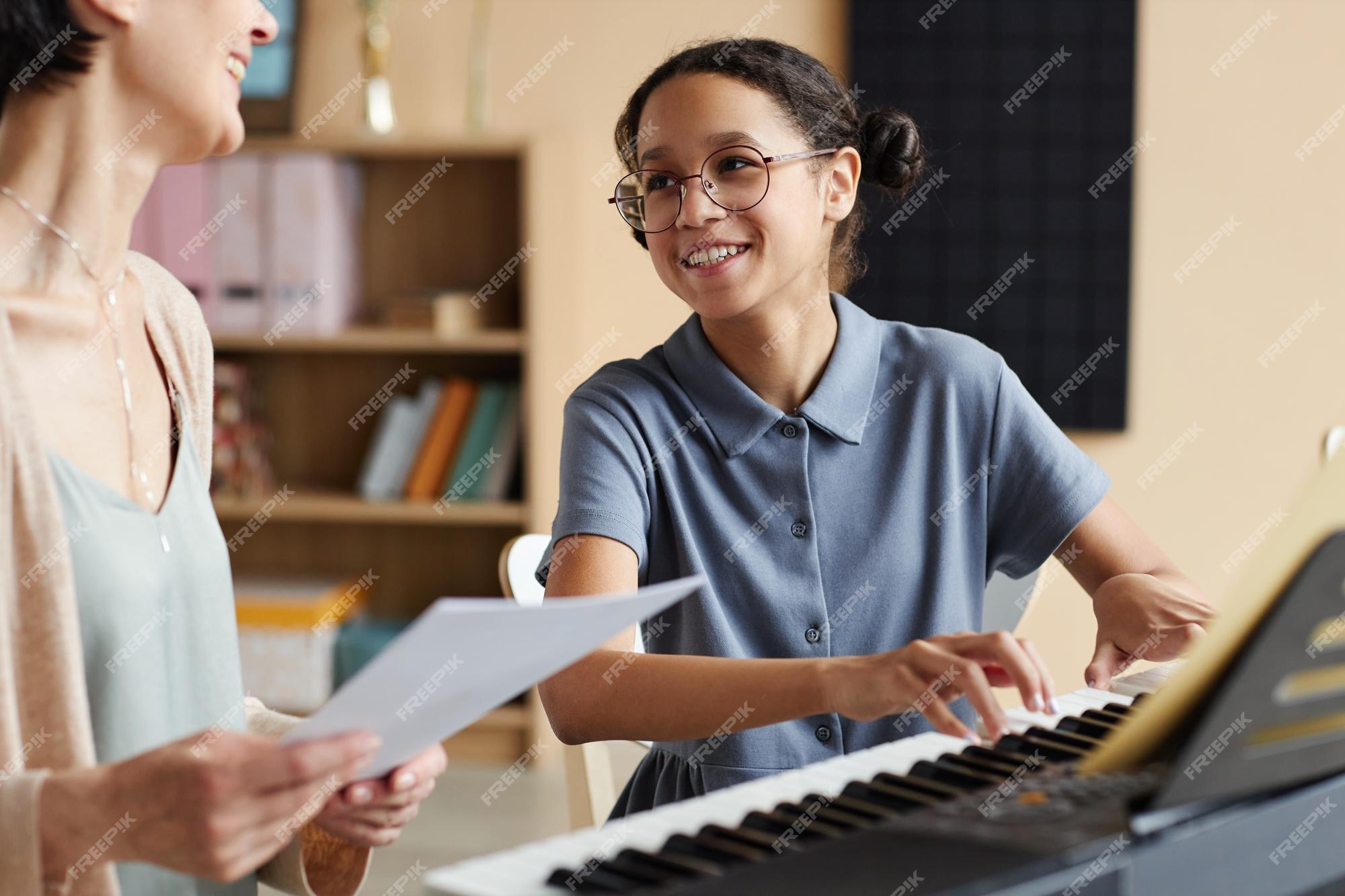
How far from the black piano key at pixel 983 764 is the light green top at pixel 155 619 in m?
0.60

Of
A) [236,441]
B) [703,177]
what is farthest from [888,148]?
[236,441]

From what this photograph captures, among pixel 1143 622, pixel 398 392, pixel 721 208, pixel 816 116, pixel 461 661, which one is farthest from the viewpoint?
pixel 398 392

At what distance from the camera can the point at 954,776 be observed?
892 mm

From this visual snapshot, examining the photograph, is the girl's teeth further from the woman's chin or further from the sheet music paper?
the sheet music paper

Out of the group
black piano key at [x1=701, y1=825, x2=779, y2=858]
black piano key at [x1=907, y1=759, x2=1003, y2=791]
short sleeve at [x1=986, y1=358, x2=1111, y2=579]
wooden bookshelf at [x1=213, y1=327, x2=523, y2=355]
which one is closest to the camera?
black piano key at [x1=701, y1=825, x2=779, y2=858]

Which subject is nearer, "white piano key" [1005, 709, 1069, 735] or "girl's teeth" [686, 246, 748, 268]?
"white piano key" [1005, 709, 1069, 735]

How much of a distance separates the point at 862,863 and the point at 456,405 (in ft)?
8.98

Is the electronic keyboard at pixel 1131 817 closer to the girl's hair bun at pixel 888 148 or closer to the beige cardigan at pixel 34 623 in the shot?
the beige cardigan at pixel 34 623

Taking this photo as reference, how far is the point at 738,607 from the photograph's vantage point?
1.45 meters

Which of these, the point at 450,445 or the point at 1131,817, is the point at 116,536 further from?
the point at 450,445

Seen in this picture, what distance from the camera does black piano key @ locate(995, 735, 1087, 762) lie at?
0.93 m

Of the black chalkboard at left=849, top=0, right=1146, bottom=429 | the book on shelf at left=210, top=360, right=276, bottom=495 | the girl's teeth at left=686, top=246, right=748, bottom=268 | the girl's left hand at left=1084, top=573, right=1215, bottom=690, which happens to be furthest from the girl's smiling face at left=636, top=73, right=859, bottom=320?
the book on shelf at left=210, top=360, right=276, bottom=495

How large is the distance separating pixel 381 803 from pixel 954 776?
0.41 m

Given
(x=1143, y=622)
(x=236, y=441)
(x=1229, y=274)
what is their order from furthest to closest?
(x=236, y=441)
(x=1229, y=274)
(x=1143, y=622)
